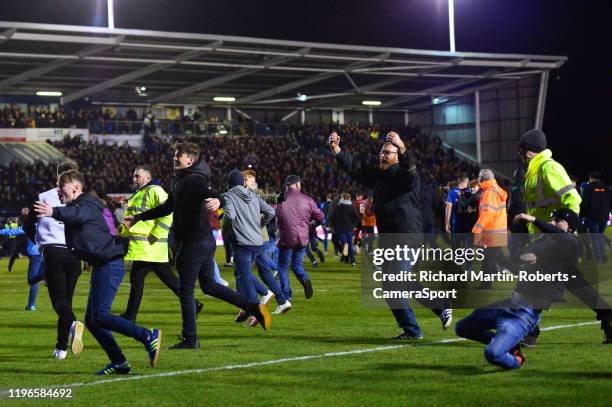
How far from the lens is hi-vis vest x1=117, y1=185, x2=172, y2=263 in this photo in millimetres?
12536

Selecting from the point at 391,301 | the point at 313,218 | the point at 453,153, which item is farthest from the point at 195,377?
the point at 453,153

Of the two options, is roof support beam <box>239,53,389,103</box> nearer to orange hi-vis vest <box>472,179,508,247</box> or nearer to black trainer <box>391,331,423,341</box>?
orange hi-vis vest <box>472,179,508,247</box>

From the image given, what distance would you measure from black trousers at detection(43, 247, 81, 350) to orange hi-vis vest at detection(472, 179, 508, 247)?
26.1 feet

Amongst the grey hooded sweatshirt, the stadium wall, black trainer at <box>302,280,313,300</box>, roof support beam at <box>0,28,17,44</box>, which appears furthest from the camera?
the stadium wall

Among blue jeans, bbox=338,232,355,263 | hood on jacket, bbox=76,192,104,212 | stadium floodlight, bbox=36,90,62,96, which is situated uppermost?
stadium floodlight, bbox=36,90,62,96

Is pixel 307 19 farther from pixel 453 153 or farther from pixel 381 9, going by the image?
pixel 453 153

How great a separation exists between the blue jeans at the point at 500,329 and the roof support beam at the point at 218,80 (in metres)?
36.6

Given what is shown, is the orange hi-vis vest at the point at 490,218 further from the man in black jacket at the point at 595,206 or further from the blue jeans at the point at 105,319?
the blue jeans at the point at 105,319

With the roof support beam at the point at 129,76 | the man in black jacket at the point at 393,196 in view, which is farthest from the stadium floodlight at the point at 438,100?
the man in black jacket at the point at 393,196

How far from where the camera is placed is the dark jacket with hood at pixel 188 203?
10.6 metres

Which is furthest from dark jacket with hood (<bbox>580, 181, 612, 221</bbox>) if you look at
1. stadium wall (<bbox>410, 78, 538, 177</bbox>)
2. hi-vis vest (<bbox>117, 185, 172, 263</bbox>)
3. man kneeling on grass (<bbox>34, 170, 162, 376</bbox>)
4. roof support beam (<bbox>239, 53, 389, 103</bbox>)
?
stadium wall (<bbox>410, 78, 538, 177</bbox>)

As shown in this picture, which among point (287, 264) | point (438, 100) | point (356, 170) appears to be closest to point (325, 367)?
point (356, 170)

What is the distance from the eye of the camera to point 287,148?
5403 centimetres

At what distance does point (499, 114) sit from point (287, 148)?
479 inches
